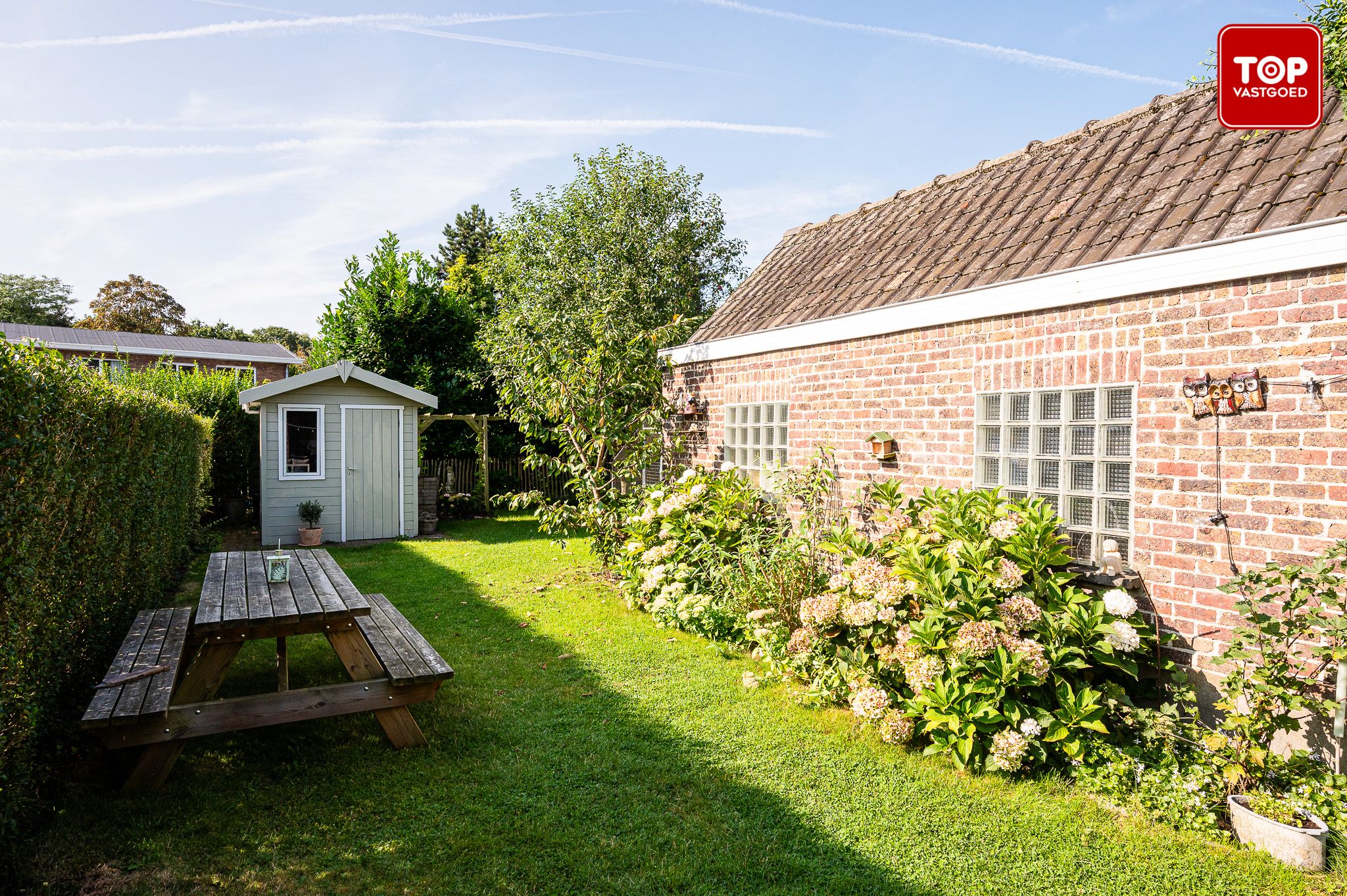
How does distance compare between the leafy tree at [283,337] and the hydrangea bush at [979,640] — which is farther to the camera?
the leafy tree at [283,337]

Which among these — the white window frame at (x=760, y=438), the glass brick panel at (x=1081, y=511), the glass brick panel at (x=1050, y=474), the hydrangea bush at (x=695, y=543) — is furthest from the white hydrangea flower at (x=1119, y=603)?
the white window frame at (x=760, y=438)

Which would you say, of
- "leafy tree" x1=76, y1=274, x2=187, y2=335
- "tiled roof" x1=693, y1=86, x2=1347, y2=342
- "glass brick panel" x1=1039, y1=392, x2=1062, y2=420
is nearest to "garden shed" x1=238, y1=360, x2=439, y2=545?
"tiled roof" x1=693, y1=86, x2=1347, y2=342

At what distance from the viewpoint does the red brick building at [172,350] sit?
3014 cm

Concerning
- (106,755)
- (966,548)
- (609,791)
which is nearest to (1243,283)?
(966,548)

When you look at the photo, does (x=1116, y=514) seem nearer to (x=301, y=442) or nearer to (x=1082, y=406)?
(x=1082, y=406)

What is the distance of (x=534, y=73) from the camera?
805 centimetres

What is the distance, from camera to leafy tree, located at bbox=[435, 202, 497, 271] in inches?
A: 1582

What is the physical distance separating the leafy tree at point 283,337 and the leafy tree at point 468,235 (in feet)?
80.8

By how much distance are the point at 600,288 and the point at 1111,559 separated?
13544 millimetres

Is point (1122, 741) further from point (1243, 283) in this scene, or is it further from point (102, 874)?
point (102, 874)

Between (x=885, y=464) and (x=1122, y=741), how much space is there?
2.73 metres

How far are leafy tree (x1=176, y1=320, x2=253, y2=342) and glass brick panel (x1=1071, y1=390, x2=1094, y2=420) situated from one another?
178ft

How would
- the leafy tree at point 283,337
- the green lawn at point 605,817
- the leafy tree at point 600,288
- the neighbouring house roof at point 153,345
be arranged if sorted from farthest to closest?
the leafy tree at point 283,337
the neighbouring house roof at point 153,345
the leafy tree at point 600,288
the green lawn at point 605,817

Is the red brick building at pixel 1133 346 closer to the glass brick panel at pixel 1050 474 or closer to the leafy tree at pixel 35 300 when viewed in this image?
the glass brick panel at pixel 1050 474
